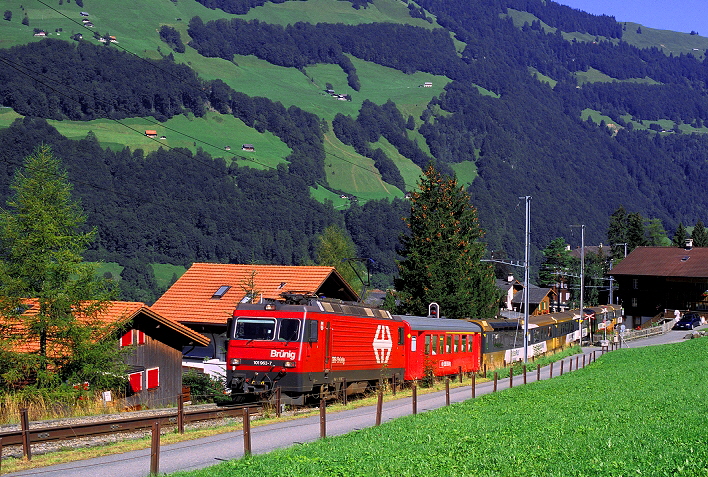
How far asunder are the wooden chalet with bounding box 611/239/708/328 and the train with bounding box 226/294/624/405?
80.8 metres

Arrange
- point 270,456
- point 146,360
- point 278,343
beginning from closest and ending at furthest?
point 270,456 < point 278,343 < point 146,360

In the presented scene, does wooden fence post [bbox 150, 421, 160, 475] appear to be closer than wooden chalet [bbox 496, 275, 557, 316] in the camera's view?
Yes

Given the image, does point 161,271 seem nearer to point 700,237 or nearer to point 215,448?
point 700,237

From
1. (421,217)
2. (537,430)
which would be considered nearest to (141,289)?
(421,217)

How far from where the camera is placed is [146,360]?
3716cm

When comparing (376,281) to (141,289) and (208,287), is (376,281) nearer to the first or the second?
(141,289)

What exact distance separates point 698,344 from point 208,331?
35736 millimetres

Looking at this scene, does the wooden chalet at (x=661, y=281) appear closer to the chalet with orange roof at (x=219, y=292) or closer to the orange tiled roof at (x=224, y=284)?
the chalet with orange roof at (x=219, y=292)

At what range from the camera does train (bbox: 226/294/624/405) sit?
→ 88.5 feet

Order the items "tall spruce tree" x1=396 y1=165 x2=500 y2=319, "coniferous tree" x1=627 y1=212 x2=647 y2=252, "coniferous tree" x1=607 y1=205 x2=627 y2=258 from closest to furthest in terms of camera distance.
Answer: "tall spruce tree" x1=396 y1=165 x2=500 y2=319, "coniferous tree" x1=627 y1=212 x2=647 y2=252, "coniferous tree" x1=607 y1=205 x2=627 y2=258

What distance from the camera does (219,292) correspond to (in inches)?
1863

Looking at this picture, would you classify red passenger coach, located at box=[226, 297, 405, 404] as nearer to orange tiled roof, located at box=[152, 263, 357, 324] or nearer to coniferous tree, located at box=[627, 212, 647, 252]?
orange tiled roof, located at box=[152, 263, 357, 324]

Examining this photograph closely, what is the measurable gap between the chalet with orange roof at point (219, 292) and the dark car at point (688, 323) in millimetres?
57229

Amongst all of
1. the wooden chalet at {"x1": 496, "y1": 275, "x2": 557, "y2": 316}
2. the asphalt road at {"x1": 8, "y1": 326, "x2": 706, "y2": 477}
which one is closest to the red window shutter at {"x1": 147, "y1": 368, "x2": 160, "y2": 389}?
the asphalt road at {"x1": 8, "y1": 326, "x2": 706, "y2": 477}
